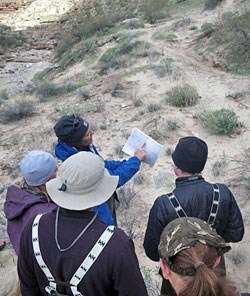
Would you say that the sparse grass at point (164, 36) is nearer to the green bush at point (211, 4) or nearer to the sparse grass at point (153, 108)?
the green bush at point (211, 4)

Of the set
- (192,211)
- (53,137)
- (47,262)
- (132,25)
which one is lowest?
(132,25)

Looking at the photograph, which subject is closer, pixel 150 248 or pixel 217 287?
pixel 217 287

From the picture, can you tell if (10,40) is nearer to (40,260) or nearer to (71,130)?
(71,130)

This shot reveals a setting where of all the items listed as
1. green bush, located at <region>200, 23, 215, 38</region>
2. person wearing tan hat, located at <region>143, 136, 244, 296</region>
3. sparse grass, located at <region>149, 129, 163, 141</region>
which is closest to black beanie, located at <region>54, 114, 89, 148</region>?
person wearing tan hat, located at <region>143, 136, 244, 296</region>

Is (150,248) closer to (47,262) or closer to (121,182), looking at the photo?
(121,182)

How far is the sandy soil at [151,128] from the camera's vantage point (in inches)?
190

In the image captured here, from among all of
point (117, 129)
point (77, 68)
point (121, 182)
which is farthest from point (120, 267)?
point (77, 68)

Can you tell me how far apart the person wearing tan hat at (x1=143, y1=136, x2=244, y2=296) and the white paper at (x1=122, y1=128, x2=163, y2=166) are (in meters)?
0.82

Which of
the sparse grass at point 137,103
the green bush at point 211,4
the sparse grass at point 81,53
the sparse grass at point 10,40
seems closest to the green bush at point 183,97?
the sparse grass at point 137,103

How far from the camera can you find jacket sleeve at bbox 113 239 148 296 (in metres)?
1.78

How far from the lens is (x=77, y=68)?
13562mm

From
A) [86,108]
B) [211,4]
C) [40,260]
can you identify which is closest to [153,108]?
[86,108]

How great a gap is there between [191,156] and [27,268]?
1221mm

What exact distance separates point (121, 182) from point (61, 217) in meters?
1.39
